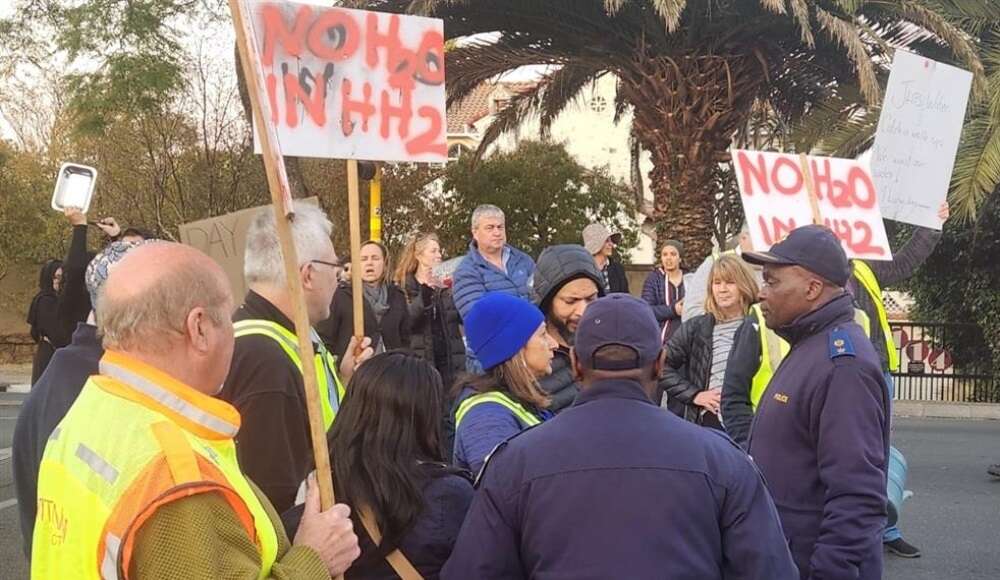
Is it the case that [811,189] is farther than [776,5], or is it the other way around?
[776,5]

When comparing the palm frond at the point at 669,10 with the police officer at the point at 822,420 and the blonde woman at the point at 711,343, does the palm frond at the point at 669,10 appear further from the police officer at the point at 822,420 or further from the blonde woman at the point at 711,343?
the police officer at the point at 822,420

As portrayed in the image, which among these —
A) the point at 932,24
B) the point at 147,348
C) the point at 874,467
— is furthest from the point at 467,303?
the point at 932,24

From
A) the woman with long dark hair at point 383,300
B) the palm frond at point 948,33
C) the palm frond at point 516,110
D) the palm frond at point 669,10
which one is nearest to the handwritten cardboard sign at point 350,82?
the woman with long dark hair at point 383,300

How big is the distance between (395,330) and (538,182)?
20288mm

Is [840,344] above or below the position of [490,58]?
below

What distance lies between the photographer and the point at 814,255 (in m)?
3.58

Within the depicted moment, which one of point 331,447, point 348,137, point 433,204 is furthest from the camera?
point 433,204

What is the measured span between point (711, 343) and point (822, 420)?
278cm

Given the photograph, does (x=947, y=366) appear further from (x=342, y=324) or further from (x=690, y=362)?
(x=342, y=324)

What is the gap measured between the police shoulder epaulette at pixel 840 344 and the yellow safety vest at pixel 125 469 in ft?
6.20

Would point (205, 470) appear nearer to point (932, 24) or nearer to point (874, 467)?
point (874, 467)

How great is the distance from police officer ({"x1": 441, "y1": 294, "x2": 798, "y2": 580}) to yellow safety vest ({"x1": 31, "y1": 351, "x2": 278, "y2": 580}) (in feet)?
1.99

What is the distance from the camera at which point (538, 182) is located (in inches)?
Answer: 1076

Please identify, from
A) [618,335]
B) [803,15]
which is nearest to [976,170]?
[803,15]
